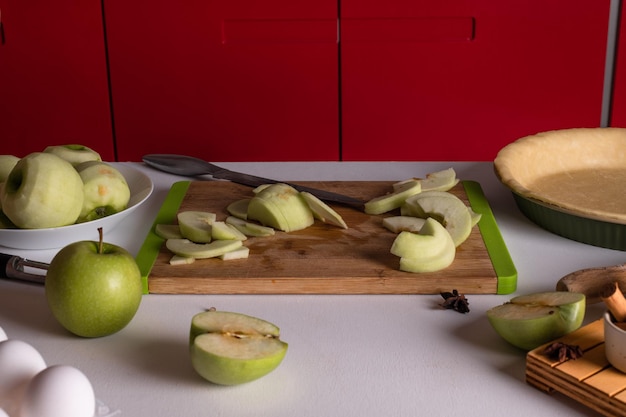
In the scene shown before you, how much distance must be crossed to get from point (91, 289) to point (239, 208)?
0.48m

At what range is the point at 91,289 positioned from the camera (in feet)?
3.44

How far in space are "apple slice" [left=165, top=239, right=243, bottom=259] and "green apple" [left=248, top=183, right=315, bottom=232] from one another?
0.33 feet

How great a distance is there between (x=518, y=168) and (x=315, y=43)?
4.39ft

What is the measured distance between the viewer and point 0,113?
2.88 meters

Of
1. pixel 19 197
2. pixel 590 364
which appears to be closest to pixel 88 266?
pixel 19 197

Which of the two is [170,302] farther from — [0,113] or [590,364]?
[0,113]

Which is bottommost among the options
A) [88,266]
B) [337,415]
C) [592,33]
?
[337,415]

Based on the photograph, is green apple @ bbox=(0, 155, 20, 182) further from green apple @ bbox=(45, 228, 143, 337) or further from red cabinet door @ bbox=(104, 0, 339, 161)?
red cabinet door @ bbox=(104, 0, 339, 161)

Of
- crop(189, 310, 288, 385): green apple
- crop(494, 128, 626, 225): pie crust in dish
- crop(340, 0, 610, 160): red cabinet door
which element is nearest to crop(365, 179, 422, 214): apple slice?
crop(494, 128, 626, 225): pie crust in dish

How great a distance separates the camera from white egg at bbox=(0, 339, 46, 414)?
846 millimetres

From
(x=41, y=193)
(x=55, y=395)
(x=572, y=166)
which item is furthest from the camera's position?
(x=572, y=166)

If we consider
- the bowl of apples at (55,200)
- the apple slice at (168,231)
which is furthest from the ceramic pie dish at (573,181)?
the bowl of apples at (55,200)

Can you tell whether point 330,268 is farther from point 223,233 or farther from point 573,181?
point 573,181

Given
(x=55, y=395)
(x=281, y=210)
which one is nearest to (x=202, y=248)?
(x=281, y=210)
